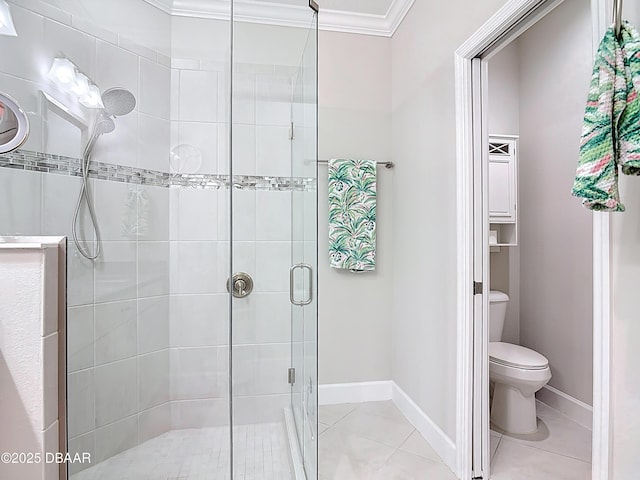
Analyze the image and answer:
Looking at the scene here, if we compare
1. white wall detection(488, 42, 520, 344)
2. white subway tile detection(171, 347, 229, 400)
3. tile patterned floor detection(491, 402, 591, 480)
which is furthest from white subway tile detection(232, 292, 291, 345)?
white wall detection(488, 42, 520, 344)

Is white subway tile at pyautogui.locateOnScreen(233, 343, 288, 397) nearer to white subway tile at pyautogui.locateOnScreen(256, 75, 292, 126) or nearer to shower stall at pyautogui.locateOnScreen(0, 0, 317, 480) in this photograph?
shower stall at pyautogui.locateOnScreen(0, 0, 317, 480)

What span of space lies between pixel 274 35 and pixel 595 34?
114 cm

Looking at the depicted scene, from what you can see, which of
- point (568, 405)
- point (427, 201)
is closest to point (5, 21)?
point (427, 201)

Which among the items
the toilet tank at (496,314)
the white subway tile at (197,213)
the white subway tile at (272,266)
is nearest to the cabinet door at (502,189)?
the toilet tank at (496,314)

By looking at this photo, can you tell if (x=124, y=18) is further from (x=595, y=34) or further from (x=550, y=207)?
(x=550, y=207)

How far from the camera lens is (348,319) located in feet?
8.99

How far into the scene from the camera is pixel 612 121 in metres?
0.98

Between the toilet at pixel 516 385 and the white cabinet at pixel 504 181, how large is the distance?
2.89 ft

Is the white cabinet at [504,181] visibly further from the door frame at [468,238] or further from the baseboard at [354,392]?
the baseboard at [354,392]

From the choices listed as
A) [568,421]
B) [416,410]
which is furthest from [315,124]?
[568,421]

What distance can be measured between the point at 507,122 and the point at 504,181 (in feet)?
1.72

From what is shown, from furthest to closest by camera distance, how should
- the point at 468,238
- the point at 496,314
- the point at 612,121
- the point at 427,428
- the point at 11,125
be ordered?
the point at 496,314 → the point at 427,428 → the point at 468,238 → the point at 11,125 → the point at 612,121

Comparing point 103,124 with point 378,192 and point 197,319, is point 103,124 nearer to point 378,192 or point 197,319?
point 197,319

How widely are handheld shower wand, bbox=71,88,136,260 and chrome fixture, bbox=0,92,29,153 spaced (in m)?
0.21
